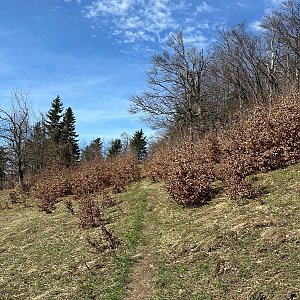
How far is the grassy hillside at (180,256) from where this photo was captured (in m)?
6.60

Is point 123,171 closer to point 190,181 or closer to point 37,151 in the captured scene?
point 190,181

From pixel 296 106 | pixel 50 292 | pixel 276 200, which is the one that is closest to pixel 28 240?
pixel 50 292

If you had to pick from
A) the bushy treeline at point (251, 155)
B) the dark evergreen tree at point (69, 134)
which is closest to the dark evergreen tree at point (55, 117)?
the dark evergreen tree at point (69, 134)

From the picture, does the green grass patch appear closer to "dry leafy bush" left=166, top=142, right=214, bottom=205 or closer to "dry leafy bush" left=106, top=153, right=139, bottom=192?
"dry leafy bush" left=166, top=142, right=214, bottom=205

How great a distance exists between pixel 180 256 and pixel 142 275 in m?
1.04

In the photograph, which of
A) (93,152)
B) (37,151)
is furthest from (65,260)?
(93,152)

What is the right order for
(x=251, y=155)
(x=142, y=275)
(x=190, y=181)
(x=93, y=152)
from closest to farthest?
(x=142, y=275) → (x=190, y=181) → (x=251, y=155) → (x=93, y=152)

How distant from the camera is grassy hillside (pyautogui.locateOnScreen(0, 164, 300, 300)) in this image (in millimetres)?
6598

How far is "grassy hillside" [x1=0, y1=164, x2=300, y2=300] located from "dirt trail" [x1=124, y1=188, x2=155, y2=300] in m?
0.02

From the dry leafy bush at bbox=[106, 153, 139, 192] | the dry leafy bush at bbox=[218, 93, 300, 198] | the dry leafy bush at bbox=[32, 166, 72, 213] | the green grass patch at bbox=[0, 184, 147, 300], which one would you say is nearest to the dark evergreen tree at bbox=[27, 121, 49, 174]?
the dry leafy bush at bbox=[32, 166, 72, 213]

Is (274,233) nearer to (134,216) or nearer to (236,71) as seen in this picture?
(134,216)

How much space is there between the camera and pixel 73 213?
54.8 ft

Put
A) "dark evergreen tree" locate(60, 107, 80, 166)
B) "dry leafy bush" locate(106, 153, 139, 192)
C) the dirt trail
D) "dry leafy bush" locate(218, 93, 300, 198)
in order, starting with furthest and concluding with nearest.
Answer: "dark evergreen tree" locate(60, 107, 80, 166) → "dry leafy bush" locate(106, 153, 139, 192) → "dry leafy bush" locate(218, 93, 300, 198) → the dirt trail

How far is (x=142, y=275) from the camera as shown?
8.02 metres
